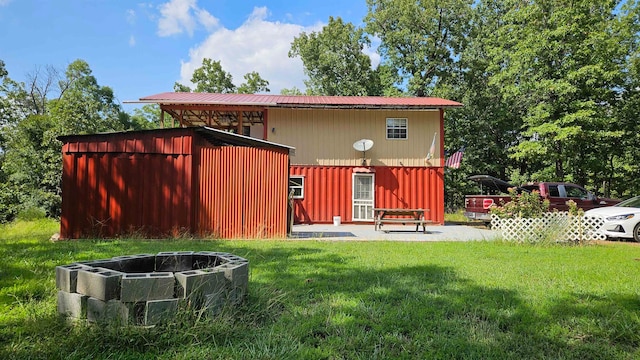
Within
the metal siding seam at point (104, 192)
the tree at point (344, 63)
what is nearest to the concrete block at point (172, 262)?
the metal siding seam at point (104, 192)

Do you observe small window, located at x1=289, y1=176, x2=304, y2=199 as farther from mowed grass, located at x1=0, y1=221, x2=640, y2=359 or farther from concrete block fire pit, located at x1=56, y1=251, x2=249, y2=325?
concrete block fire pit, located at x1=56, y1=251, x2=249, y2=325

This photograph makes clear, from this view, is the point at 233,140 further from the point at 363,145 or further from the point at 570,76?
the point at 570,76

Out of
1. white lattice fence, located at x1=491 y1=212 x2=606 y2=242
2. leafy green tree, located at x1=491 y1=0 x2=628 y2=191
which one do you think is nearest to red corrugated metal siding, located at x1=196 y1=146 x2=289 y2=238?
white lattice fence, located at x1=491 y1=212 x2=606 y2=242

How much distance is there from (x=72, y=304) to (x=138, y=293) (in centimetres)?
62

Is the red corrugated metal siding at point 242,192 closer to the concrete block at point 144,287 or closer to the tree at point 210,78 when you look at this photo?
the concrete block at point 144,287

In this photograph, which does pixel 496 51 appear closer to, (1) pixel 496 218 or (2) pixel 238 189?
(1) pixel 496 218

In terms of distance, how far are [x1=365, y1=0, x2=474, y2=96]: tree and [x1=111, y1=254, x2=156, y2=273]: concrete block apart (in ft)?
78.6

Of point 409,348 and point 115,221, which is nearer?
point 409,348

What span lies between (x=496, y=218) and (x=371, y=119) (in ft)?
25.2

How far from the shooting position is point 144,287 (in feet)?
9.58

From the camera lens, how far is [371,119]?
1644cm

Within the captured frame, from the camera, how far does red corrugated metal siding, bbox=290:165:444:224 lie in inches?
626

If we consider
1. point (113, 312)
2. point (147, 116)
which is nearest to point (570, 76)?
point (113, 312)

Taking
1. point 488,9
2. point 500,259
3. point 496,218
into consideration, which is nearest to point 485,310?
point 500,259
